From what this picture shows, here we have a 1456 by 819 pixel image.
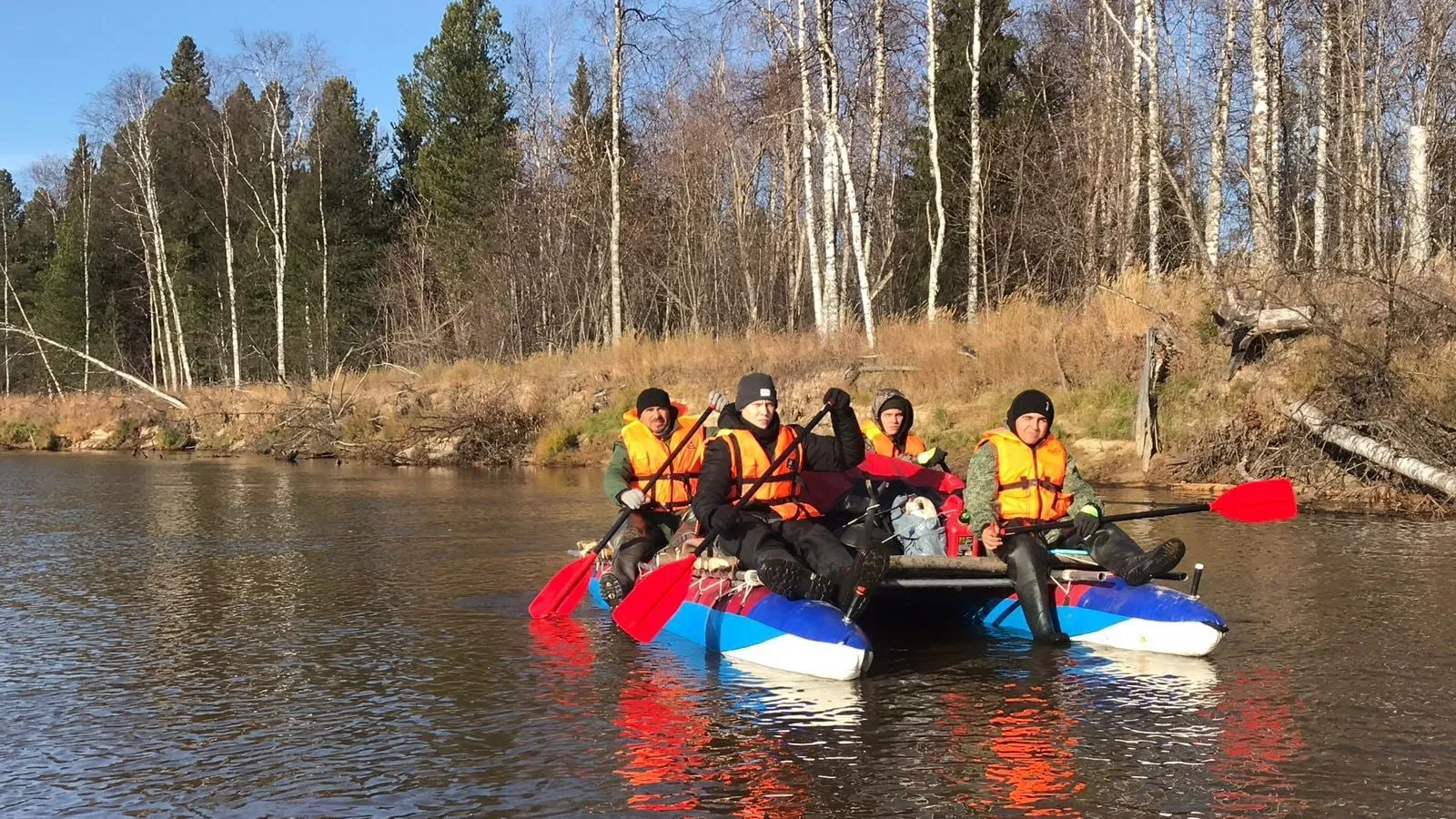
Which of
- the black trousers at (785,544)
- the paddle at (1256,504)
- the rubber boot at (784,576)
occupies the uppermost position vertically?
the paddle at (1256,504)

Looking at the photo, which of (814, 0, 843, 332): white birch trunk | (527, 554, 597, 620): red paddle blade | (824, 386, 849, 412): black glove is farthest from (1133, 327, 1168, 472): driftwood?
(527, 554, 597, 620): red paddle blade

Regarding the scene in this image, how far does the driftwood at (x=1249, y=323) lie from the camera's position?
13664 mm

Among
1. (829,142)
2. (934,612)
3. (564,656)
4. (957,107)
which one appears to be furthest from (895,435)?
(957,107)

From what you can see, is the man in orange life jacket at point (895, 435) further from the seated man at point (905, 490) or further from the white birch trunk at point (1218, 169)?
the white birch trunk at point (1218, 169)

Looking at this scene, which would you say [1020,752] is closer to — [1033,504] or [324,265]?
[1033,504]

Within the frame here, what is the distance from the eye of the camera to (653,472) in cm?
853

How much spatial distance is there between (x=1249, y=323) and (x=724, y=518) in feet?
28.7

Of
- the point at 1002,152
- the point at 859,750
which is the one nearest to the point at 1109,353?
the point at 1002,152

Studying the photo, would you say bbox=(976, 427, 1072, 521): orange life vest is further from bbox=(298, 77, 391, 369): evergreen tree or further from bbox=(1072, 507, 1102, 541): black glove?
bbox=(298, 77, 391, 369): evergreen tree

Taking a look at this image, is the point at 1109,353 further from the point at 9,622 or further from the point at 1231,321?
the point at 9,622

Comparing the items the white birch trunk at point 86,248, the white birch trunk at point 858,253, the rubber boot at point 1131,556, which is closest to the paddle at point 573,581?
the rubber boot at point 1131,556

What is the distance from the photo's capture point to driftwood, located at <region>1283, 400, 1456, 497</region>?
12.1 metres

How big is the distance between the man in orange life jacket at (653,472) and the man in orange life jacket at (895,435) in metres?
1.13

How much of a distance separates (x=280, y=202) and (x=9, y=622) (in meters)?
29.3
